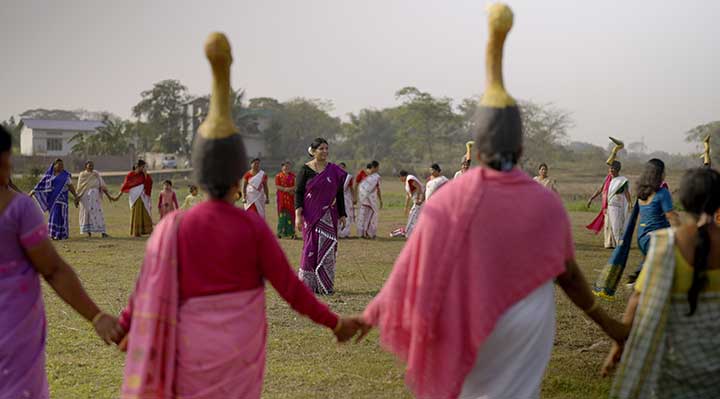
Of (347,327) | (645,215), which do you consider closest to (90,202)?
(645,215)

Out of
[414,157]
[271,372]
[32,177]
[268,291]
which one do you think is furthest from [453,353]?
[414,157]

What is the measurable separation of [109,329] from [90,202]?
15194 mm

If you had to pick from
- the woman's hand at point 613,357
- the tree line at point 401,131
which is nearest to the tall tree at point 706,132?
the tree line at point 401,131

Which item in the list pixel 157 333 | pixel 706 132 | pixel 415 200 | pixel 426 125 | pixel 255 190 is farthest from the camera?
pixel 426 125

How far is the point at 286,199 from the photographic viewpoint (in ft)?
56.1

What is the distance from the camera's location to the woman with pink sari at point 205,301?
3111 mm

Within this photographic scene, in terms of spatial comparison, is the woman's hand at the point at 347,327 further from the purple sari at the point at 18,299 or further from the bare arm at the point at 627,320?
the purple sari at the point at 18,299

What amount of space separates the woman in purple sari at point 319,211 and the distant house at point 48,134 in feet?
213

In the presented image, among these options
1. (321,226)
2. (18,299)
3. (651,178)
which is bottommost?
(321,226)

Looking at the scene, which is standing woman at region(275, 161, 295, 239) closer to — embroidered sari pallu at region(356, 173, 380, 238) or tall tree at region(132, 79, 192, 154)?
embroidered sari pallu at region(356, 173, 380, 238)

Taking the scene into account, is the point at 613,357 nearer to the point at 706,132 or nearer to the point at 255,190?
the point at 255,190

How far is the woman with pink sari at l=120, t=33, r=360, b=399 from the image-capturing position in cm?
311

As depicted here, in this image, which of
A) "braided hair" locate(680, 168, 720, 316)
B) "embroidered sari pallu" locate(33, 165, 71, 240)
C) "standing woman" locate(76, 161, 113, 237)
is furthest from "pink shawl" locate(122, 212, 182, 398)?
"standing woman" locate(76, 161, 113, 237)

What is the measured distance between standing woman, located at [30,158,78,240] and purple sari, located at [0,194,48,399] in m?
13.8
